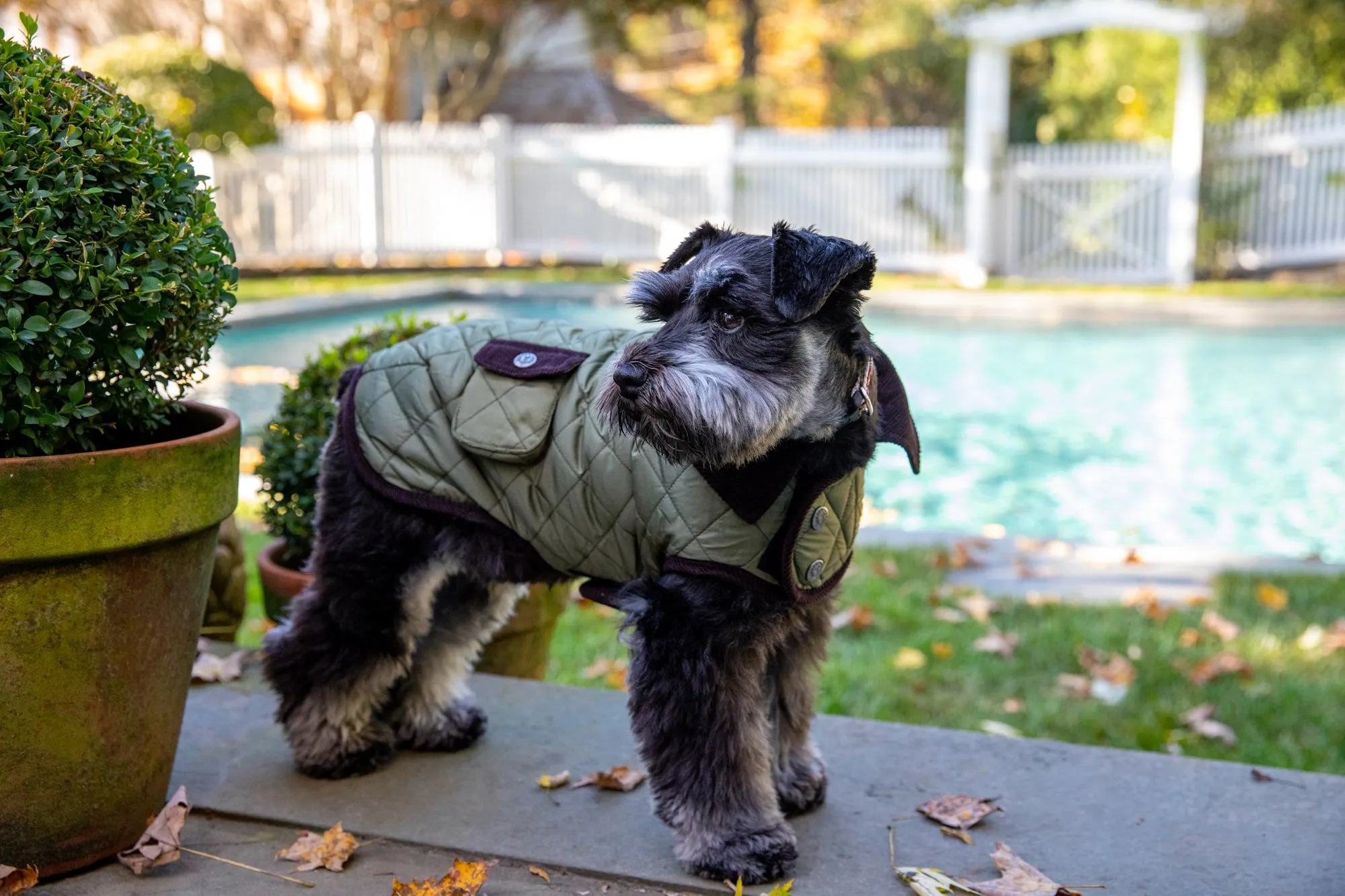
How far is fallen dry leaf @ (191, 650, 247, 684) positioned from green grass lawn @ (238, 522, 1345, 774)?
0.91m

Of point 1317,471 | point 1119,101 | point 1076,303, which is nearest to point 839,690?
point 1317,471

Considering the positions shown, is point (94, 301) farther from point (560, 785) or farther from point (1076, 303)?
point (1076, 303)

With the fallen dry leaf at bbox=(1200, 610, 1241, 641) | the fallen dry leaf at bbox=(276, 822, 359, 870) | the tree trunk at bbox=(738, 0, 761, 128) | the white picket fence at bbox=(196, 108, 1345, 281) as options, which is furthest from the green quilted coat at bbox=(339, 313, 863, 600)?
the tree trunk at bbox=(738, 0, 761, 128)

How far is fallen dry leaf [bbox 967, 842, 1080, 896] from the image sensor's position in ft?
8.56

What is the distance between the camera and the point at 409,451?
3004 millimetres

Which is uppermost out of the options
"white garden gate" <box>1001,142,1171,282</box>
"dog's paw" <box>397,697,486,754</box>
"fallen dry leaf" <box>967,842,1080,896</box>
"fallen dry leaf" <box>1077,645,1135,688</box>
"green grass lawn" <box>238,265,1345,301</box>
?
"white garden gate" <box>1001,142,1171,282</box>

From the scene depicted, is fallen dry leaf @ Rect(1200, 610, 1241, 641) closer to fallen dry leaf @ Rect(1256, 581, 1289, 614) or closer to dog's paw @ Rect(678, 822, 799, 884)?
fallen dry leaf @ Rect(1256, 581, 1289, 614)

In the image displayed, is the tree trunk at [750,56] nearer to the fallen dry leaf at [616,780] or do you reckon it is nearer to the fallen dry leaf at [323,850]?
the fallen dry leaf at [616,780]

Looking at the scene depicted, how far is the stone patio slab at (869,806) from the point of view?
2764mm

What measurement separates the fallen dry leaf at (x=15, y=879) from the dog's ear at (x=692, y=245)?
1859 mm

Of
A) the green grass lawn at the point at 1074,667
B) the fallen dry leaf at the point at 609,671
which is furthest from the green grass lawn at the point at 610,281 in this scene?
the fallen dry leaf at the point at 609,671

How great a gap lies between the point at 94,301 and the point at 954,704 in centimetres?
306

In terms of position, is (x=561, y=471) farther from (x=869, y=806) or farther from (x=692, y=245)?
(x=869, y=806)

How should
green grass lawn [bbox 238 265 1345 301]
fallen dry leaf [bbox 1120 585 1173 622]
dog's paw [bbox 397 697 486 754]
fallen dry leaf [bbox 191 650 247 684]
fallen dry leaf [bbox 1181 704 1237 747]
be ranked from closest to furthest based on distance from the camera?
dog's paw [bbox 397 697 486 754], fallen dry leaf [bbox 191 650 247 684], fallen dry leaf [bbox 1181 704 1237 747], fallen dry leaf [bbox 1120 585 1173 622], green grass lawn [bbox 238 265 1345 301]
